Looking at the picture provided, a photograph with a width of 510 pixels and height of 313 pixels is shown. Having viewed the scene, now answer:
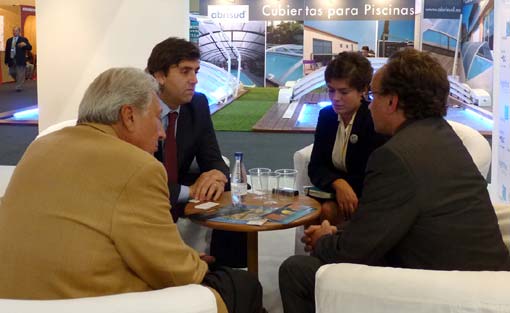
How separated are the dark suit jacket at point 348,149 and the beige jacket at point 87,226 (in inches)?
59.6

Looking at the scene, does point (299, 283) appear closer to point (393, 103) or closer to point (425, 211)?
point (425, 211)

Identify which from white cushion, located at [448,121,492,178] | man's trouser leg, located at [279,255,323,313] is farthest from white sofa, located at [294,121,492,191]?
man's trouser leg, located at [279,255,323,313]

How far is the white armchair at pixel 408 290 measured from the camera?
4.99 ft

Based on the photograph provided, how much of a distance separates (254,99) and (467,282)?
14196 millimetres

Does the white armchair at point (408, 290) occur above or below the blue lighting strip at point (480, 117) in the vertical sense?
above

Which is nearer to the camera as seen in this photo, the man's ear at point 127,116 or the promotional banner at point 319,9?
the man's ear at point 127,116

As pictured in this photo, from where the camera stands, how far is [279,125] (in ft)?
35.6

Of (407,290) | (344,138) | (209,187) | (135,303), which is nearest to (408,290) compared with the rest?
(407,290)

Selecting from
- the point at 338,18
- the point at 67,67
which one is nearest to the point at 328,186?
the point at 67,67

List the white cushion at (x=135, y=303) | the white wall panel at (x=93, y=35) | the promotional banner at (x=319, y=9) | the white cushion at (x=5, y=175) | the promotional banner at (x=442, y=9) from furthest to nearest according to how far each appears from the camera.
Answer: the promotional banner at (x=319, y=9)
the promotional banner at (x=442, y=9)
the white cushion at (x=5, y=175)
the white wall panel at (x=93, y=35)
the white cushion at (x=135, y=303)

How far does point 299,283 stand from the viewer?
2109 mm

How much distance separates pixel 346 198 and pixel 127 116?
4.39ft

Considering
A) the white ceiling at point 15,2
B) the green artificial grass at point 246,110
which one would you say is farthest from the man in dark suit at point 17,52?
the green artificial grass at point 246,110

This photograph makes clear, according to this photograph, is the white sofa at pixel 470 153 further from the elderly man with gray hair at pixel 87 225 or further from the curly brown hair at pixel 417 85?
the elderly man with gray hair at pixel 87 225
